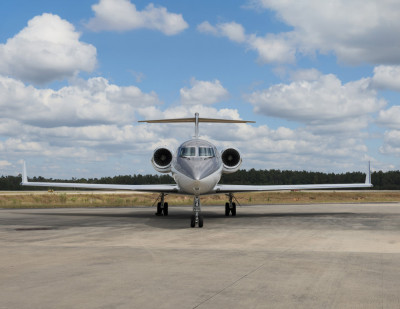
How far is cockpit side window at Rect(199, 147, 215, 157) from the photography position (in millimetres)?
17000

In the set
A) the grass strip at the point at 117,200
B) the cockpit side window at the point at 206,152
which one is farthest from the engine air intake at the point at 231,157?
the grass strip at the point at 117,200

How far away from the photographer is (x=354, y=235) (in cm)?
1288

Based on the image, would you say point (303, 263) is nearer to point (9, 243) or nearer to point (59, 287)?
point (59, 287)

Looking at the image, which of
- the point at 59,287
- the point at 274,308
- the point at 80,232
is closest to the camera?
the point at 274,308

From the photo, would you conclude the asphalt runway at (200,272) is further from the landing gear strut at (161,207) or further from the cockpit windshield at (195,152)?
the landing gear strut at (161,207)

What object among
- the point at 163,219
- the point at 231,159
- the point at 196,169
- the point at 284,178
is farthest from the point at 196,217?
the point at 284,178

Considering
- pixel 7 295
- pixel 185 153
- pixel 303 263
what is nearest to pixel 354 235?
pixel 303 263

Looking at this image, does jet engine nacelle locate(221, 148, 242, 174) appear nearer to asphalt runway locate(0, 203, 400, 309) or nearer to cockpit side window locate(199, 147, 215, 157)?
cockpit side window locate(199, 147, 215, 157)

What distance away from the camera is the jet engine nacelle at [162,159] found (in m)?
20.7

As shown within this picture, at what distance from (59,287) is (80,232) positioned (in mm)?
8416

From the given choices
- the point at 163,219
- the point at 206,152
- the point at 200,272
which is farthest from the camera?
the point at 163,219

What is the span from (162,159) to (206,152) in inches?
166

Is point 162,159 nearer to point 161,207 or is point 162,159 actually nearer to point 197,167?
point 161,207

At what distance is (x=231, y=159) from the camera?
68.1ft
